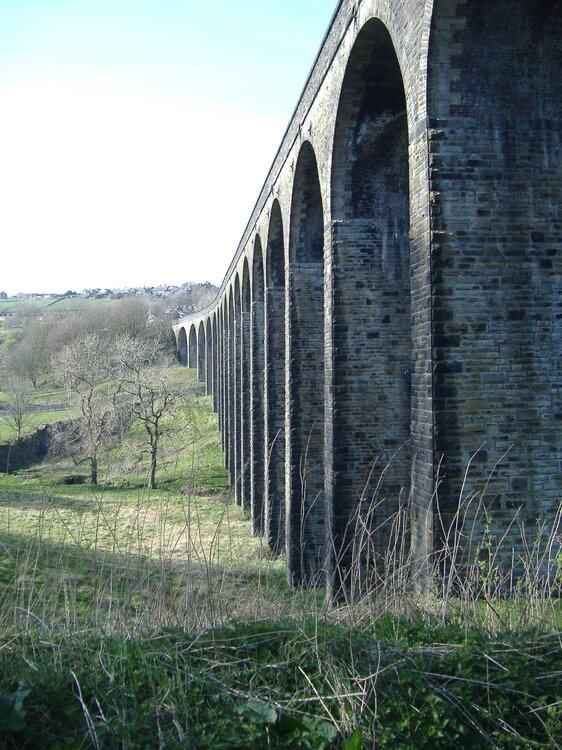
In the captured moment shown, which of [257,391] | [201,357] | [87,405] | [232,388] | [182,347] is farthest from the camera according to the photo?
[182,347]

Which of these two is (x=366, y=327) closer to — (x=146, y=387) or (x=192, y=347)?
(x=146, y=387)

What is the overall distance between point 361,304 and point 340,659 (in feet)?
17.1

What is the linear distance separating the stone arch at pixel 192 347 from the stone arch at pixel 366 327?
4612 centimetres

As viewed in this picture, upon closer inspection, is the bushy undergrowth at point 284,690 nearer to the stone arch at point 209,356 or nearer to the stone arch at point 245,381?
the stone arch at point 245,381

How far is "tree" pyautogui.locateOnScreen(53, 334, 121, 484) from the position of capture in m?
23.2

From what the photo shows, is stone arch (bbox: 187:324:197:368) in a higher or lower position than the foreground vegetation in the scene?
higher

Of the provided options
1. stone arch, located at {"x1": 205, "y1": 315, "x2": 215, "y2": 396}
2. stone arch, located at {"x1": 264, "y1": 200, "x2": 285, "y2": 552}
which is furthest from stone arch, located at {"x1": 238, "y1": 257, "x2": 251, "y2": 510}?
stone arch, located at {"x1": 205, "y1": 315, "x2": 215, "y2": 396}

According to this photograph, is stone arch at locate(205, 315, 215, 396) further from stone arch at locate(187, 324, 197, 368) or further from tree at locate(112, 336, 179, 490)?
tree at locate(112, 336, 179, 490)

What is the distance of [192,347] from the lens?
5569 centimetres

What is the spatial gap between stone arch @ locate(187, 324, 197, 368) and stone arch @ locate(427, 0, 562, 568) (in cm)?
4900

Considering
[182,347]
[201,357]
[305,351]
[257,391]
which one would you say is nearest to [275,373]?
[257,391]

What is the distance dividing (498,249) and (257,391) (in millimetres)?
10829

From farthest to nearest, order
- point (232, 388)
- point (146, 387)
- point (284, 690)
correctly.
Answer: point (146, 387), point (232, 388), point (284, 690)

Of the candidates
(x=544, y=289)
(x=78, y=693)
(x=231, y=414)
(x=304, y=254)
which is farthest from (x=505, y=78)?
(x=231, y=414)
